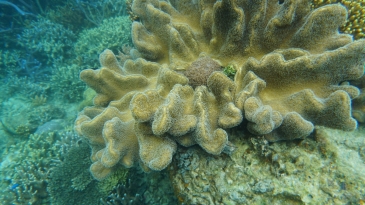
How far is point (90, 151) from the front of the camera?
5.21 metres

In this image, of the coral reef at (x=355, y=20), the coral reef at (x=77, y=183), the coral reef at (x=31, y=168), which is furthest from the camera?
the coral reef at (x=31, y=168)

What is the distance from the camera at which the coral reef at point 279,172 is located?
6.89ft

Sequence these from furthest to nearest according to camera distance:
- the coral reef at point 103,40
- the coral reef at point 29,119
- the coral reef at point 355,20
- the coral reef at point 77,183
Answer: the coral reef at point 29,119 → the coral reef at point 103,40 → the coral reef at point 77,183 → the coral reef at point 355,20

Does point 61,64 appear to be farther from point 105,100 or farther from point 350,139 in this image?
point 350,139

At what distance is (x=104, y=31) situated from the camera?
8430 millimetres

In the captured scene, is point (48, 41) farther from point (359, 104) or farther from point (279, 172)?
point (359, 104)

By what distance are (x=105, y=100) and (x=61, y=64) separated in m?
7.56

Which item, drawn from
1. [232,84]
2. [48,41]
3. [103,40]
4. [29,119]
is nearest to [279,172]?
[232,84]

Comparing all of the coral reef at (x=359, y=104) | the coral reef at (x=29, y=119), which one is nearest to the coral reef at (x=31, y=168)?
the coral reef at (x=29, y=119)

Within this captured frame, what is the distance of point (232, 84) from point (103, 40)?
6962 millimetres

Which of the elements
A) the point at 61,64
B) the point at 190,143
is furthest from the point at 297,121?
the point at 61,64

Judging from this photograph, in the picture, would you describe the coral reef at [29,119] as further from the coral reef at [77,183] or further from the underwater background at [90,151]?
the coral reef at [77,183]

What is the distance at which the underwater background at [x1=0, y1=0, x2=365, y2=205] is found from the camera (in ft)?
7.32

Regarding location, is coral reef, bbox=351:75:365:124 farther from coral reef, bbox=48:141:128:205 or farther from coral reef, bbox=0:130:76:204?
coral reef, bbox=0:130:76:204
